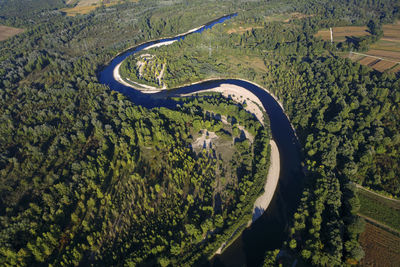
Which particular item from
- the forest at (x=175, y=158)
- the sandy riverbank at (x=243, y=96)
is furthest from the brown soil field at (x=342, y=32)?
the sandy riverbank at (x=243, y=96)

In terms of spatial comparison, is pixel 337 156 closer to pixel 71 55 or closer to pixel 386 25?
pixel 386 25

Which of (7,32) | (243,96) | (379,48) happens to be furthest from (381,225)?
(7,32)

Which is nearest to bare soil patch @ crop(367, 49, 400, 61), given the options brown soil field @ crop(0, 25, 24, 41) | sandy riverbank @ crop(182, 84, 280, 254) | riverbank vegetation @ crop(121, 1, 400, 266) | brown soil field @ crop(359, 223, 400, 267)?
riverbank vegetation @ crop(121, 1, 400, 266)

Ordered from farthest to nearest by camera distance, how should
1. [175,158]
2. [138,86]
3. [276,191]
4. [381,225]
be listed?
Answer: [138,86] → [175,158] → [276,191] → [381,225]

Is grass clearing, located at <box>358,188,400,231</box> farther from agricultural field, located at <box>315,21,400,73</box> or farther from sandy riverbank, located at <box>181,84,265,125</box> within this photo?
agricultural field, located at <box>315,21,400,73</box>

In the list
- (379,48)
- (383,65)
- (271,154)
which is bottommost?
(271,154)

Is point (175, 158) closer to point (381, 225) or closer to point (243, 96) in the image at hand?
point (243, 96)

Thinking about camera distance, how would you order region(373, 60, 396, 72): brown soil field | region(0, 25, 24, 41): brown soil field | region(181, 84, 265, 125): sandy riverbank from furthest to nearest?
region(0, 25, 24, 41): brown soil field < region(373, 60, 396, 72): brown soil field < region(181, 84, 265, 125): sandy riverbank
